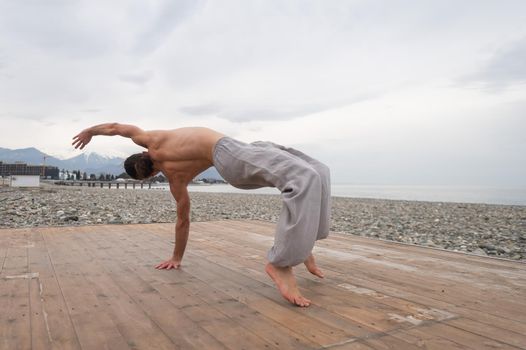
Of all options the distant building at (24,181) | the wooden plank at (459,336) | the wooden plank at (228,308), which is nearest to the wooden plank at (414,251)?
the wooden plank at (459,336)

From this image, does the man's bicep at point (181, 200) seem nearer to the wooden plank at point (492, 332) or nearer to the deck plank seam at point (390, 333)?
the deck plank seam at point (390, 333)

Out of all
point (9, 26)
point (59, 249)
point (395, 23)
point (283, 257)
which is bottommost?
point (59, 249)

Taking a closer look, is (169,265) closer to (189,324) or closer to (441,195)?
(189,324)

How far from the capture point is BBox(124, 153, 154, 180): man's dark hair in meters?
3.33

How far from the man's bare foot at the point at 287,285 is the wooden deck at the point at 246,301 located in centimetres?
6

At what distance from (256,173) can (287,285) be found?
75 centimetres

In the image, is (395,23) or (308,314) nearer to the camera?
(308,314)

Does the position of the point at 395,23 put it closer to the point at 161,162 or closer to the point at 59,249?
the point at 161,162

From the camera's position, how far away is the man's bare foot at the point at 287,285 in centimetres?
239

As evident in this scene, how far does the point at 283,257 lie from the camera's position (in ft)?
8.02

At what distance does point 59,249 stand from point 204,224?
260 centimetres

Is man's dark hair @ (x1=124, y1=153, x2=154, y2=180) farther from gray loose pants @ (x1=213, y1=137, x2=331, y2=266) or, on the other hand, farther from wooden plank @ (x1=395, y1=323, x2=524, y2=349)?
wooden plank @ (x1=395, y1=323, x2=524, y2=349)

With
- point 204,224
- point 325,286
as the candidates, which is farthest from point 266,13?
point 325,286

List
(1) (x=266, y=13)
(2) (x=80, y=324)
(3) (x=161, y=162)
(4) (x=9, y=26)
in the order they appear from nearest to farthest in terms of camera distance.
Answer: (2) (x=80, y=324) < (3) (x=161, y=162) < (4) (x=9, y=26) < (1) (x=266, y=13)
